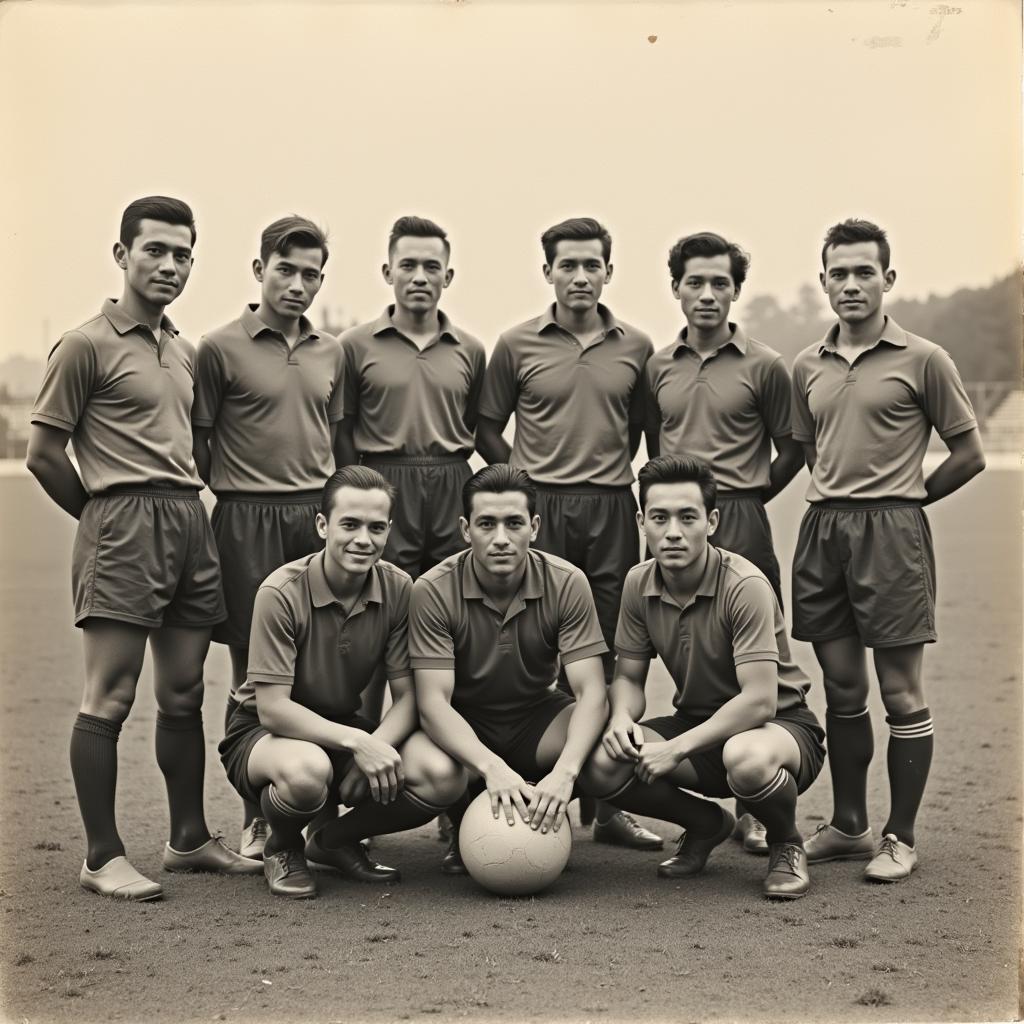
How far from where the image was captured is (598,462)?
16.8 feet

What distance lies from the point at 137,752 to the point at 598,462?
3.30m

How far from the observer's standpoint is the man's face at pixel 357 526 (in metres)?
4.29

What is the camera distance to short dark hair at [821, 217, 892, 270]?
4.63 meters

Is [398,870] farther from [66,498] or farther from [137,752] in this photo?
[137,752]

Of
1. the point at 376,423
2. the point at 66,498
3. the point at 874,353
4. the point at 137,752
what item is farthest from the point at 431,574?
the point at 137,752

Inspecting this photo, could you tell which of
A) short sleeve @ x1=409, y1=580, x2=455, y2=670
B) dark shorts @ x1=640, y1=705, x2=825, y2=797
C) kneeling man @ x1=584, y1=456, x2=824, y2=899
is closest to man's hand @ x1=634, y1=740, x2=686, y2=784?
kneeling man @ x1=584, y1=456, x2=824, y2=899

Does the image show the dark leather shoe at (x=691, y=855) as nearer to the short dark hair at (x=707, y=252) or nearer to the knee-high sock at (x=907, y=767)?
the knee-high sock at (x=907, y=767)

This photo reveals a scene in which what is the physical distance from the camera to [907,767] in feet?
15.2

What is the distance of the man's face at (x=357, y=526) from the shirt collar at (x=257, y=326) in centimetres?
86

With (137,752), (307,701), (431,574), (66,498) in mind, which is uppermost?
(66,498)

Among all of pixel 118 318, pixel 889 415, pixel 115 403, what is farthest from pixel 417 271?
pixel 889 415

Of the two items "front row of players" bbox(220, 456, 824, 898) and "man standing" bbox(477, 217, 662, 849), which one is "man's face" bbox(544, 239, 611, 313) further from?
"front row of players" bbox(220, 456, 824, 898)

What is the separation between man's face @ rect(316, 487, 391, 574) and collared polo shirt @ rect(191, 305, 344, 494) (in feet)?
1.91

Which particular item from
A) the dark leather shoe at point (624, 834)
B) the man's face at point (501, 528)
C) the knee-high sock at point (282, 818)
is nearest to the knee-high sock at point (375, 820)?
the knee-high sock at point (282, 818)
